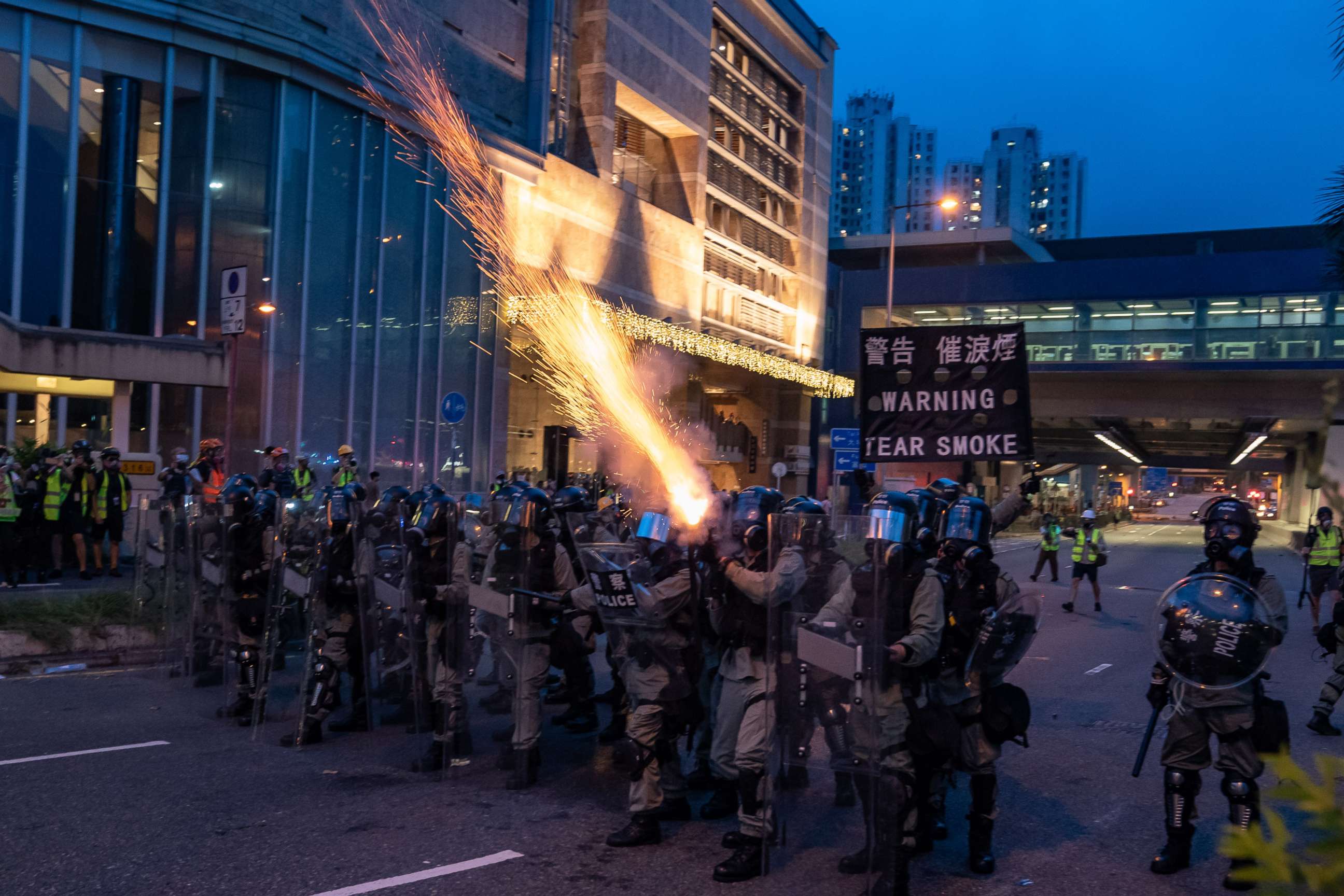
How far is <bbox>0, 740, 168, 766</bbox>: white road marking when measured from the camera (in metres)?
7.12

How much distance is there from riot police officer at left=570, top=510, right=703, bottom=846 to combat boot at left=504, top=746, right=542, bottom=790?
96 cm

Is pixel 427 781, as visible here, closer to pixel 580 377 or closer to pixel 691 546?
pixel 691 546

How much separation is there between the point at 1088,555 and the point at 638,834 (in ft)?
47.7

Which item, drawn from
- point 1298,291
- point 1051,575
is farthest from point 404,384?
point 1298,291

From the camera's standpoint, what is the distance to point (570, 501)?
8.69 metres

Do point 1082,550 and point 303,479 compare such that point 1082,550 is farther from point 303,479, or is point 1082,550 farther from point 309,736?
point 309,736

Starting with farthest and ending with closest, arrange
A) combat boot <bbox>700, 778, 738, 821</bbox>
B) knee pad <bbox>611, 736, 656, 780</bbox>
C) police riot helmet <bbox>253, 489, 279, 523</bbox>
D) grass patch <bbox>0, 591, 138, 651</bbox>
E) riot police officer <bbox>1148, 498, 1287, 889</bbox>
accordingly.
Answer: grass patch <bbox>0, 591, 138, 651</bbox>, police riot helmet <bbox>253, 489, 279, 523</bbox>, combat boot <bbox>700, 778, 738, 821</bbox>, knee pad <bbox>611, 736, 656, 780</bbox>, riot police officer <bbox>1148, 498, 1287, 889</bbox>

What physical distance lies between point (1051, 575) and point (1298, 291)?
1844 centimetres

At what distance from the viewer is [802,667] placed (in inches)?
217

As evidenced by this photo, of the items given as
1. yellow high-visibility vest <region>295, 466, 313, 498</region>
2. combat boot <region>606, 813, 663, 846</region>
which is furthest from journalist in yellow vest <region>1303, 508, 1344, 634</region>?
yellow high-visibility vest <region>295, 466, 313, 498</region>

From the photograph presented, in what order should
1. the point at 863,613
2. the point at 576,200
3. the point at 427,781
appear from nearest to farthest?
the point at 863,613 → the point at 427,781 → the point at 576,200

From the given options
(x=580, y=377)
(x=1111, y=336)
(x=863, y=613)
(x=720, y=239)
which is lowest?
(x=863, y=613)

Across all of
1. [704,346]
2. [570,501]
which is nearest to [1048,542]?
[704,346]

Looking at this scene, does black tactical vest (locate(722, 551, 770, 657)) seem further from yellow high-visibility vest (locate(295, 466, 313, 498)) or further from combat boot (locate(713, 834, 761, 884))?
yellow high-visibility vest (locate(295, 466, 313, 498))
